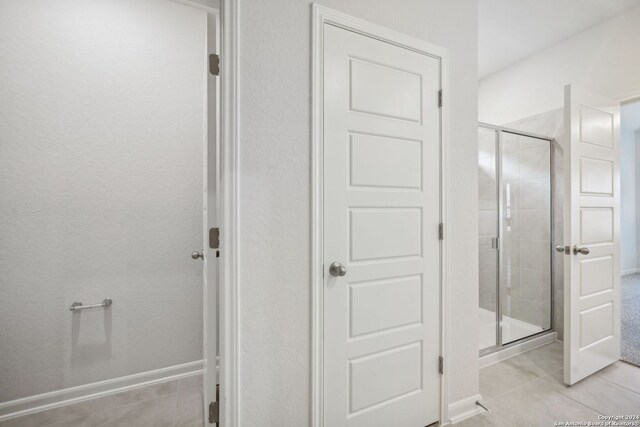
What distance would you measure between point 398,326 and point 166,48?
2400 millimetres

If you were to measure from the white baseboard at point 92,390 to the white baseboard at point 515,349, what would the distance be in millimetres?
2248

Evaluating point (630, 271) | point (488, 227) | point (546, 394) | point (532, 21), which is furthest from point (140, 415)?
point (630, 271)

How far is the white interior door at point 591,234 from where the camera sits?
74.5 inches

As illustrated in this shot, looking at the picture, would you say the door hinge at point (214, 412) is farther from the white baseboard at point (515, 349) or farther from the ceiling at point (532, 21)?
the ceiling at point (532, 21)

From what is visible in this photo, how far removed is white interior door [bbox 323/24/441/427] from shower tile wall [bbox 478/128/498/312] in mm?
1305

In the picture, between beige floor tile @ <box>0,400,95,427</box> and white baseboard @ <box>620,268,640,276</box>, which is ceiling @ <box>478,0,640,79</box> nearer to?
beige floor tile @ <box>0,400,95,427</box>

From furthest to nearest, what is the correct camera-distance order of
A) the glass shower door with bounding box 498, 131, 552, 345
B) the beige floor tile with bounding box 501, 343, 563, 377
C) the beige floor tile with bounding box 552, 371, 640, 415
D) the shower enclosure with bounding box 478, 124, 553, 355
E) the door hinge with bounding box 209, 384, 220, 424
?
the glass shower door with bounding box 498, 131, 552, 345 → the shower enclosure with bounding box 478, 124, 553, 355 → the beige floor tile with bounding box 501, 343, 563, 377 → the beige floor tile with bounding box 552, 371, 640, 415 → the door hinge with bounding box 209, 384, 220, 424

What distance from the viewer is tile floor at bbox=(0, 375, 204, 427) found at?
5.18ft

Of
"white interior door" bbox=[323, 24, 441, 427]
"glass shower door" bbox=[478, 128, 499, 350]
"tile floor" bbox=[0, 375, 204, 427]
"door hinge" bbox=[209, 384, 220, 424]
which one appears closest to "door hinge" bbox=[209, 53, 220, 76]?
"white interior door" bbox=[323, 24, 441, 427]

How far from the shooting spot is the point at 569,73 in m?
2.59

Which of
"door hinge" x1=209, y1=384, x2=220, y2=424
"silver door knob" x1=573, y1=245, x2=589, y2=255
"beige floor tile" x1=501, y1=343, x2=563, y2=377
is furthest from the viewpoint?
"beige floor tile" x1=501, y1=343, x2=563, y2=377

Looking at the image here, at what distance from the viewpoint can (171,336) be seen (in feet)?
6.58

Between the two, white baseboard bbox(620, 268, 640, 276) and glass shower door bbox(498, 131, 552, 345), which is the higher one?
glass shower door bbox(498, 131, 552, 345)

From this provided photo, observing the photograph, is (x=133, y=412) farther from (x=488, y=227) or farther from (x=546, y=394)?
(x=488, y=227)
